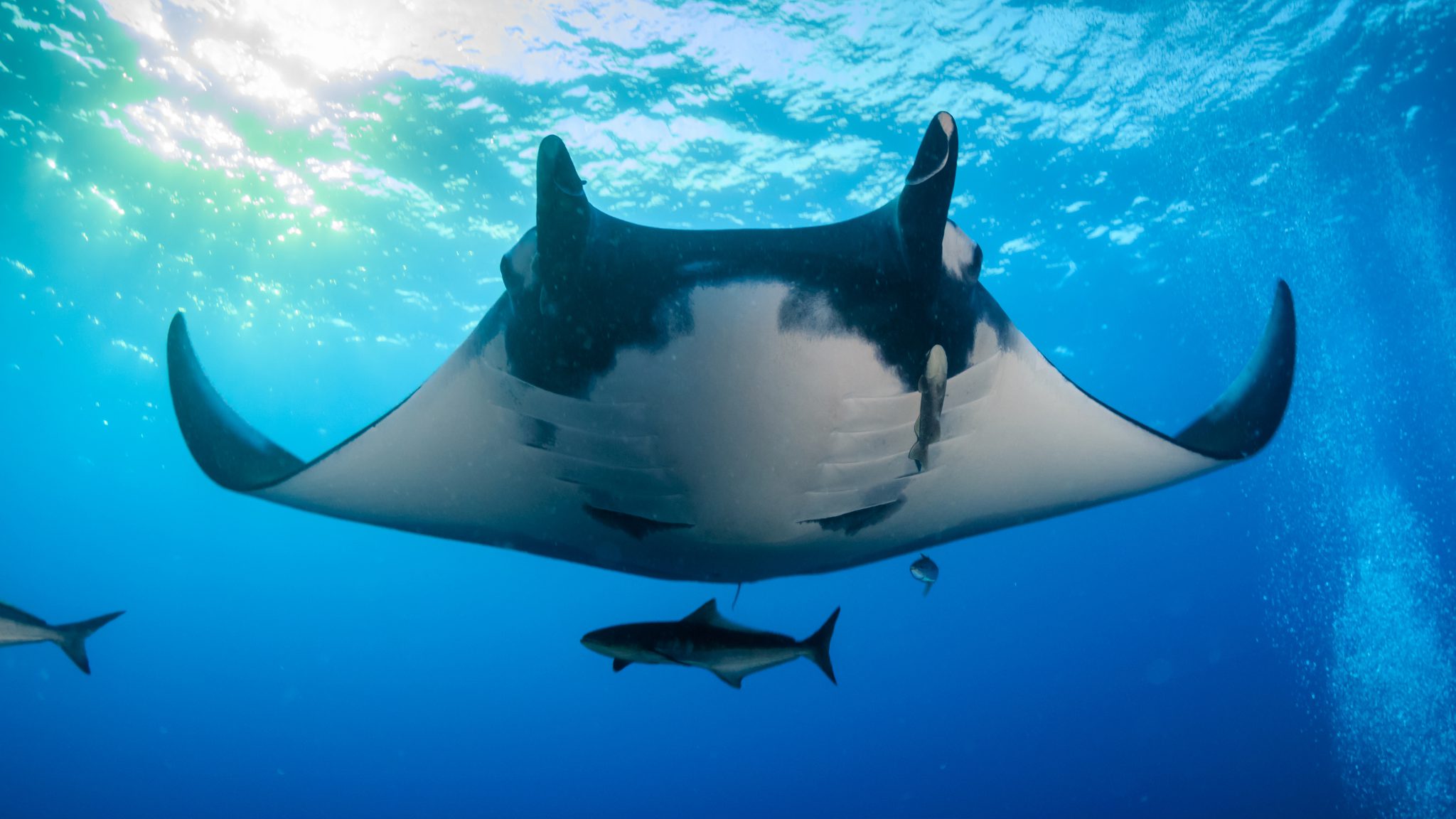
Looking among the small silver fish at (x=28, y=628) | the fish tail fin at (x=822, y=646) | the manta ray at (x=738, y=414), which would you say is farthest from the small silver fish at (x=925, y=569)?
the small silver fish at (x=28, y=628)

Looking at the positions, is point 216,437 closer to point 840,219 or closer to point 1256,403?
point 1256,403

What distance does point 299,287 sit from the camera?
651 inches

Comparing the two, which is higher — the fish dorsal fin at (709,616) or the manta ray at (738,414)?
the manta ray at (738,414)

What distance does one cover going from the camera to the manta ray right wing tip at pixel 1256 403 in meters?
2.38

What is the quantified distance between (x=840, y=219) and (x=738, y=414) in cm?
1222

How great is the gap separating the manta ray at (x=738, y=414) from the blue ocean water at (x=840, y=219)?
8.00m

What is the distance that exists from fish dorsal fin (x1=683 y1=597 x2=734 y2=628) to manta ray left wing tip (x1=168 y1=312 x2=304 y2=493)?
1707mm

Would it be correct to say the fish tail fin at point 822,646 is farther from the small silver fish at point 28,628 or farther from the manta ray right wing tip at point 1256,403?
the small silver fish at point 28,628

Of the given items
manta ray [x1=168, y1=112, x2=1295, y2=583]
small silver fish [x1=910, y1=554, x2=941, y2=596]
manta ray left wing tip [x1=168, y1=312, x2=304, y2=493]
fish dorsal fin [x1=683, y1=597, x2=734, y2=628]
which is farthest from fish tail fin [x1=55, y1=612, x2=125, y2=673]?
small silver fish [x1=910, y1=554, x2=941, y2=596]

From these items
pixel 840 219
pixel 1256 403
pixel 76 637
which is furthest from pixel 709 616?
pixel 840 219

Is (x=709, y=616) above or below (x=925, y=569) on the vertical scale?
below

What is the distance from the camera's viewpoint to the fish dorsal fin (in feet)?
9.94

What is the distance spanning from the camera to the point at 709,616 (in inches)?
122

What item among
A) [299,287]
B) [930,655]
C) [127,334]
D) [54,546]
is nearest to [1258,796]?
[930,655]
